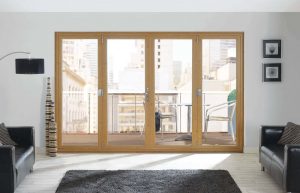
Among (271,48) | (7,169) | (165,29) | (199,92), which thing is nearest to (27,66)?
(7,169)

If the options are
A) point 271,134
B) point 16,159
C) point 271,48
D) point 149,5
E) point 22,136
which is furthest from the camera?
point 271,48

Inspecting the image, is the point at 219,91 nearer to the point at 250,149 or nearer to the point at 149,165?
the point at 250,149

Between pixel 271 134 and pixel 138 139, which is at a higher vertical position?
pixel 271 134

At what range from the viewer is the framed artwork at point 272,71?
6.55m

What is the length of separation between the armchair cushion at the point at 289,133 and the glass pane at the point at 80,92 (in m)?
2.99

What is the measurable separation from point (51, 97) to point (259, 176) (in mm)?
3429

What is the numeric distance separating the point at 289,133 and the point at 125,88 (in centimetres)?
275

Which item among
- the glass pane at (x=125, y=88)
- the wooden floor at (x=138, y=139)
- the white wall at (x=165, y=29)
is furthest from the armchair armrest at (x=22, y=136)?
the glass pane at (x=125, y=88)

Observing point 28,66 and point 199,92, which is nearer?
point 28,66

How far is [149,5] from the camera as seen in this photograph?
20.5 ft

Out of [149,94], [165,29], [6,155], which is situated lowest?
[6,155]

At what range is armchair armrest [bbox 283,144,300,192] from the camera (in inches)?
163

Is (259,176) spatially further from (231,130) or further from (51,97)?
(51,97)

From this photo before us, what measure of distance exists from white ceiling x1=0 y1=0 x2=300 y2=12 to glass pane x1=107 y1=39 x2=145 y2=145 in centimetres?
60
